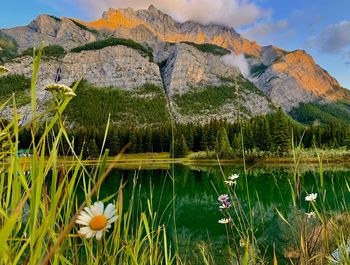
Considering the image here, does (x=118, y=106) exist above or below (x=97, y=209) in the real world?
above

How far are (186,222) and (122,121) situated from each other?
150769 mm

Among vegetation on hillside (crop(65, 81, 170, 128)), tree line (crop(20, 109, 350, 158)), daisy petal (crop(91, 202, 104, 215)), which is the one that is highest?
vegetation on hillside (crop(65, 81, 170, 128))

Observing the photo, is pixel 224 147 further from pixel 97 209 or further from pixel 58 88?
pixel 97 209

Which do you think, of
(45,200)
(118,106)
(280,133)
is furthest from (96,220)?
(118,106)

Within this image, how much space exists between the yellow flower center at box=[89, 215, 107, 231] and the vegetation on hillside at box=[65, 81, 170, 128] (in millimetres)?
159798

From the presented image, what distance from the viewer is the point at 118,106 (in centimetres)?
17950

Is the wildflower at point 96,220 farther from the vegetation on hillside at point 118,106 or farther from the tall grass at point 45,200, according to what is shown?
the vegetation on hillside at point 118,106

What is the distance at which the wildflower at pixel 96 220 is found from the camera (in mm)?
692

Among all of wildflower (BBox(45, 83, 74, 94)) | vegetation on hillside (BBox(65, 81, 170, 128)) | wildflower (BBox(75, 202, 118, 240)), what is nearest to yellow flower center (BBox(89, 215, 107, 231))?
wildflower (BBox(75, 202, 118, 240))

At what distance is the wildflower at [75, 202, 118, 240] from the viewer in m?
0.69

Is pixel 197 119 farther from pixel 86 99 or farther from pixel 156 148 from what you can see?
pixel 156 148

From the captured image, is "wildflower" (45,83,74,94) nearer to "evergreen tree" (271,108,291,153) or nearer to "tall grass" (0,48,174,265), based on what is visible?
"tall grass" (0,48,174,265)

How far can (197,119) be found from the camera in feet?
596

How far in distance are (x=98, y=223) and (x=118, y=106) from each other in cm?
18179
